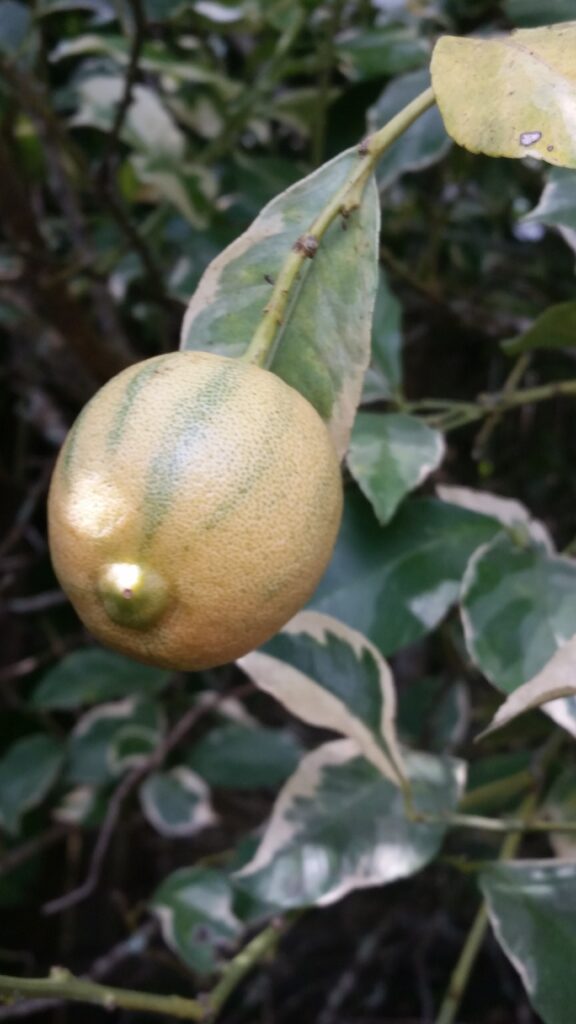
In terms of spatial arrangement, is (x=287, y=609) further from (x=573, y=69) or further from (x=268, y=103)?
(x=268, y=103)

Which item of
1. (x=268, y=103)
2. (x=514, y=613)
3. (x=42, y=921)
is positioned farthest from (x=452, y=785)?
(x=42, y=921)

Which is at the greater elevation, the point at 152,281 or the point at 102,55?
the point at 102,55

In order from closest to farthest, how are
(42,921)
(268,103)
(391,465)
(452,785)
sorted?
1. (391,465)
2. (452,785)
3. (268,103)
4. (42,921)

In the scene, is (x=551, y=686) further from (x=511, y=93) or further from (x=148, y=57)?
(x=148, y=57)

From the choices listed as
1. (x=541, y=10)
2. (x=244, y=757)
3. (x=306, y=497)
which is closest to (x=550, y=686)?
(x=306, y=497)

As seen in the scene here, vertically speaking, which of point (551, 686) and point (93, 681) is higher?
point (551, 686)

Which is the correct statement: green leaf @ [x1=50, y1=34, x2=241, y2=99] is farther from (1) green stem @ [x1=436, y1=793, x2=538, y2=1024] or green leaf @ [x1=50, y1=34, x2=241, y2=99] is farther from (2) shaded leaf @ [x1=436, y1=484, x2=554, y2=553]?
(1) green stem @ [x1=436, y1=793, x2=538, y2=1024]
